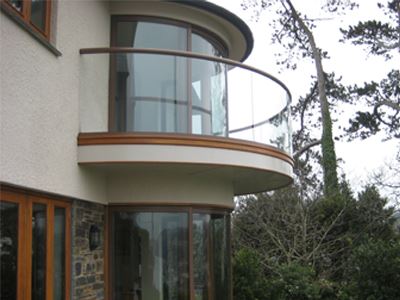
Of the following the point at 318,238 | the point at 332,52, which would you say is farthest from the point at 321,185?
the point at 332,52

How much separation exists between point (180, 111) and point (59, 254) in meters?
2.80

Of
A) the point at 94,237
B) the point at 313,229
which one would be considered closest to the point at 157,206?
the point at 94,237

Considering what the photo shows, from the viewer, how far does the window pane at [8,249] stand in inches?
246

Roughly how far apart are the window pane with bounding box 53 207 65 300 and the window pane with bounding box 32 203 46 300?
33 cm

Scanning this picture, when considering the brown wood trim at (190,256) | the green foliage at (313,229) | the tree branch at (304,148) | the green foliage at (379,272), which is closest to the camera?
the brown wood trim at (190,256)

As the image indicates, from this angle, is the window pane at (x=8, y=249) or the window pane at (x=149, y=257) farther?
the window pane at (x=149, y=257)

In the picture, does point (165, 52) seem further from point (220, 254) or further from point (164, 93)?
point (220, 254)

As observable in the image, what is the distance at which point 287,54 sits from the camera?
2762 cm

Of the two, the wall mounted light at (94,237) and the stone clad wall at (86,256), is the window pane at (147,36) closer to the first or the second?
the stone clad wall at (86,256)

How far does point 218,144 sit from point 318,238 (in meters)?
10.7

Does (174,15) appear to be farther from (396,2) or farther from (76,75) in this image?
(396,2)

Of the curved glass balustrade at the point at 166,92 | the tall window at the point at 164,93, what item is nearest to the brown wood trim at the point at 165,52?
the curved glass balustrade at the point at 166,92

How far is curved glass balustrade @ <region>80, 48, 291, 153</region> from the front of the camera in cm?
861

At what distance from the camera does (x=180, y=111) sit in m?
8.98
